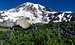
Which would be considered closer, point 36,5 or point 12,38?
point 12,38

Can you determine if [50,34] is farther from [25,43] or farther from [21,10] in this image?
[21,10]

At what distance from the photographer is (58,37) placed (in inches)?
414

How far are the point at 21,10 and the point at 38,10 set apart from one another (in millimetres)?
7535

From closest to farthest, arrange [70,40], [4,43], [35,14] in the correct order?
[4,43] < [70,40] < [35,14]

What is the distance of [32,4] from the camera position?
137 meters

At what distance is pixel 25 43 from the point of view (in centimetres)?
983

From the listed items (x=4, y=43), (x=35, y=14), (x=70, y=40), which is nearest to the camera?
(x=4, y=43)

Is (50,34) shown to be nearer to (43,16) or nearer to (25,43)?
(25,43)

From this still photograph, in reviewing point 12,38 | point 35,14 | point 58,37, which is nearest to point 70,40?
point 58,37

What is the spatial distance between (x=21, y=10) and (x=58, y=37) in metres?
124

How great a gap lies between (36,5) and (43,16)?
714cm

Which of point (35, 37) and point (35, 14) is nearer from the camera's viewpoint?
point (35, 37)

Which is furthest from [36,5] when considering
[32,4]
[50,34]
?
[50,34]

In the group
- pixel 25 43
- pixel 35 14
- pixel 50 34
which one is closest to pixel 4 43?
pixel 25 43
